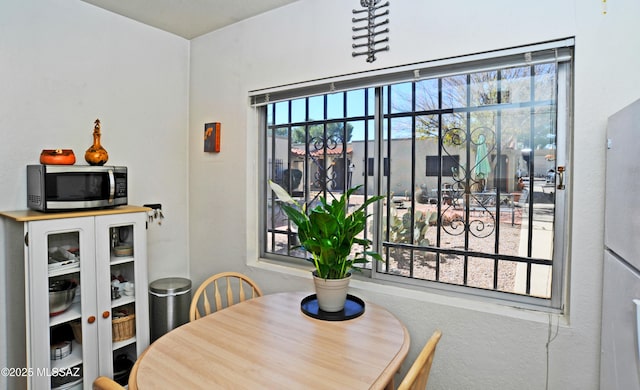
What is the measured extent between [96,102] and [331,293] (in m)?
2.03

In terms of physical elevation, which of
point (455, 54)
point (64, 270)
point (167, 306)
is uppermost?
point (455, 54)

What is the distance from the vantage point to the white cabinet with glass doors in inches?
69.7

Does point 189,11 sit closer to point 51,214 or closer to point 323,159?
point 323,159

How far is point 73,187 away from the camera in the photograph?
1939 millimetres

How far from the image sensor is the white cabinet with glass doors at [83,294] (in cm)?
177

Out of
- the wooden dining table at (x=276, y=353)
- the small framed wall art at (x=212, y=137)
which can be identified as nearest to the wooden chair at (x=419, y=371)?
the wooden dining table at (x=276, y=353)

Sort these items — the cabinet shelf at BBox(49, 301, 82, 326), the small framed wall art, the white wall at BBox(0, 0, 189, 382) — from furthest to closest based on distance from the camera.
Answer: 1. the small framed wall art
2. the white wall at BBox(0, 0, 189, 382)
3. the cabinet shelf at BBox(49, 301, 82, 326)

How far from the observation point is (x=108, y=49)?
2.41 metres

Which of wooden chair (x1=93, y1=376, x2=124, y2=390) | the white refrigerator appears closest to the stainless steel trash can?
wooden chair (x1=93, y1=376, x2=124, y2=390)

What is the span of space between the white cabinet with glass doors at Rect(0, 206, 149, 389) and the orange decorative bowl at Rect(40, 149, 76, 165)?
31 cm

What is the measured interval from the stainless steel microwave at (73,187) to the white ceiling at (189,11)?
3.65 feet

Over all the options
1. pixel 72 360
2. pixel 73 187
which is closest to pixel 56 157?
pixel 73 187

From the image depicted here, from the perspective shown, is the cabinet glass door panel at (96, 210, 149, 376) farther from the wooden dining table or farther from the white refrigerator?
the white refrigerator

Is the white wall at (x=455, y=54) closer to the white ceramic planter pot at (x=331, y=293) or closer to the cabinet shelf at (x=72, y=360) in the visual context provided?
the white ceramic planter pot at (x=331, y=293)
